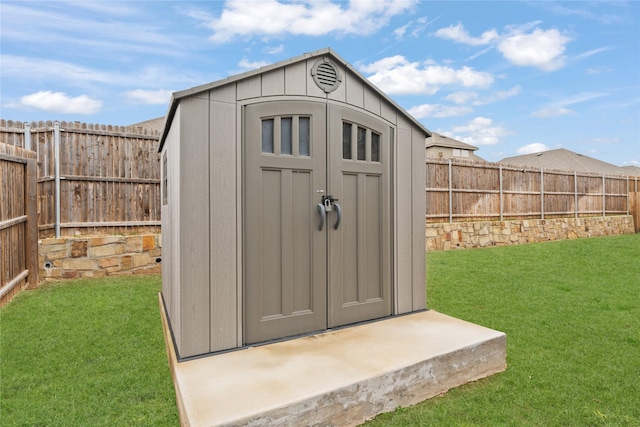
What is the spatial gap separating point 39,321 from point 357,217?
3566 millimetres

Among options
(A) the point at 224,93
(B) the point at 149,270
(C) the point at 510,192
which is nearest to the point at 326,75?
(A) the point at 224,93

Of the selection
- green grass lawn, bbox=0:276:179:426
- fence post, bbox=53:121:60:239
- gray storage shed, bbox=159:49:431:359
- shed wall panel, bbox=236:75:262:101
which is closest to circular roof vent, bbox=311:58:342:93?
gray storage shed, bbox=159:49:431:359

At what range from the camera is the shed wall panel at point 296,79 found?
249 centimetres

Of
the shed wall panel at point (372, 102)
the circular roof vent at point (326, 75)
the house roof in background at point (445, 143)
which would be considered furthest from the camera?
the house roof in background at point (445, 143)

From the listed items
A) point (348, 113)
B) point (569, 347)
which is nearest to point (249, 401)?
point (348, 113)

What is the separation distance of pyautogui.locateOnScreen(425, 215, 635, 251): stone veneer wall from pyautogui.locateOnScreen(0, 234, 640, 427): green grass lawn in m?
3.49

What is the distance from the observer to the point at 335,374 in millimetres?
1908

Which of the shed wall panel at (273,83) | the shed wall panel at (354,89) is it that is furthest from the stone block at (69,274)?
the shed wall panel at (354,89)

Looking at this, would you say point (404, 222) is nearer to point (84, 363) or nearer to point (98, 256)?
point (84, 363)

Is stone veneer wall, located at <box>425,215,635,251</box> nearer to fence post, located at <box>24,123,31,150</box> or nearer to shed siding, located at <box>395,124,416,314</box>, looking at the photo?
shed siding, located at <box>395,124,416,314</box>

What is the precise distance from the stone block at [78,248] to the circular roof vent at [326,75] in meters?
5.23

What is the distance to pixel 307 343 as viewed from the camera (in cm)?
238

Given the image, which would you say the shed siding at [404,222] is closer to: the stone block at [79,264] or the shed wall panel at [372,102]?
the shed wall panel at [372,102]

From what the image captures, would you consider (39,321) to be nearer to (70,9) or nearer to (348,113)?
(348,113)
